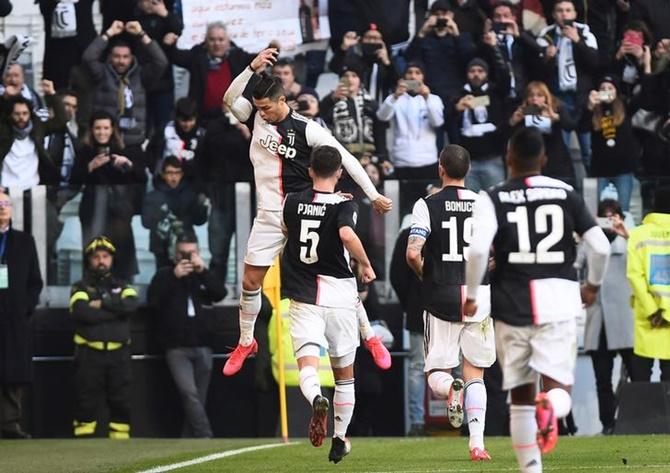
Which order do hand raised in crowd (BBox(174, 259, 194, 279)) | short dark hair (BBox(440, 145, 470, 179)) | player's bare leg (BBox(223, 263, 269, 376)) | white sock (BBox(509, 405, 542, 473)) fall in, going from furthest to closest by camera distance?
hand raised in crowd (BBox(174, 259, 194, 279))
player's bare leg (BBox(223, 263, 269, 376))
short dark hair (BBox(440, 145, 470, 179))
white sock (BBox(509, 405, 542, 473))

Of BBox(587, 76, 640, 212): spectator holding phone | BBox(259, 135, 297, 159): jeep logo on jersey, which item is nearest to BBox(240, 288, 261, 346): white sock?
BBox(259, 135, 297, 159): jeep logo on jersey

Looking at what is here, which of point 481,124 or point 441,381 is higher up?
point 481,124

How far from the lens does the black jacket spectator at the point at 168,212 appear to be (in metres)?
19.3

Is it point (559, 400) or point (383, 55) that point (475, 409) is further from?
point (383, 55)

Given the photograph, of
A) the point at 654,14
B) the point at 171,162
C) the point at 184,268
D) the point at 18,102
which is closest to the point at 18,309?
the point at 184,268

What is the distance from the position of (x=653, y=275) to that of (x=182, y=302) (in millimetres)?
5396

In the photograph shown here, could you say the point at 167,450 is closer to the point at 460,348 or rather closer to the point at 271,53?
the point at 460,348

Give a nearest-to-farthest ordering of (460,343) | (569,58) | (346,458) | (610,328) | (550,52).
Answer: (460,343)
(346,458)
(610,328)
(550,52)
(569,58)

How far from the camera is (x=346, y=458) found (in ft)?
44.7

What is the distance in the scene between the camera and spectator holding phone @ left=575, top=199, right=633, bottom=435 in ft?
60.1

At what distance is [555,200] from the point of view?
9.32 meters

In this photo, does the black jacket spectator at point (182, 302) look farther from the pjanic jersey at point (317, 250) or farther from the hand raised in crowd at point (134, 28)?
the pjanic jersey at point (317, 250)

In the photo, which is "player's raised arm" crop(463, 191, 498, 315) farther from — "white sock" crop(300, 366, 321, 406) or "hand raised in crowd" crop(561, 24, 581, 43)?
"hand raised in crowd" crop(561, 24, 581, 43)

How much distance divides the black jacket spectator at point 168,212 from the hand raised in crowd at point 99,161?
720 millimetres
